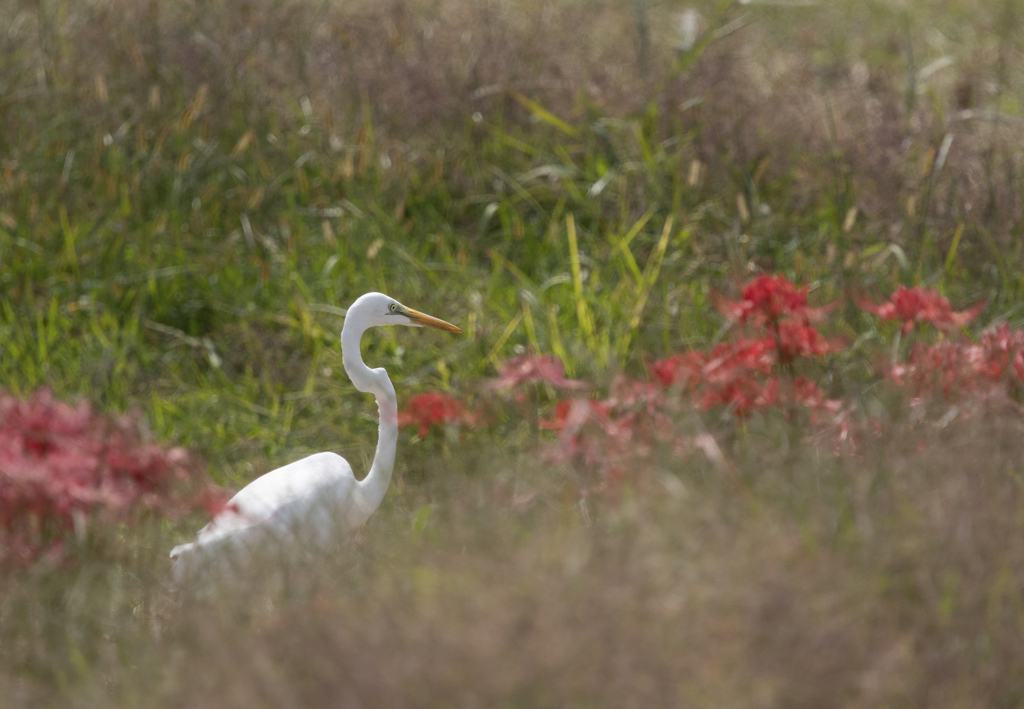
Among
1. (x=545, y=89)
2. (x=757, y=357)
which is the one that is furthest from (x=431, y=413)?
(x=545, y=89)

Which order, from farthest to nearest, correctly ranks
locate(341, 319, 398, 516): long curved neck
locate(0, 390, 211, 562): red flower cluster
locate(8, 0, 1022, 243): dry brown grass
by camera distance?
1. locate(8, 0, 1022, 243): dry brown grass
2. locate(341, 319, 398, 516): long curved neck
3. locate(0, 390, 211, 562): red flower cluster

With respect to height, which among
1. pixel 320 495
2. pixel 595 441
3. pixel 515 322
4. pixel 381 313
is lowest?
pixel 515 322

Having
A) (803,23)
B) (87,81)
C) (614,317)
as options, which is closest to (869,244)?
(614,317)

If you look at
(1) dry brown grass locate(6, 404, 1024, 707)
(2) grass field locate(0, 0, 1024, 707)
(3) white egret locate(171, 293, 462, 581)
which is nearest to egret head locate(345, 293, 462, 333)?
(3) white egret locate(171, 293, 462, 581)

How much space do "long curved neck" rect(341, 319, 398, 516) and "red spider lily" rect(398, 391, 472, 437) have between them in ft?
0.15

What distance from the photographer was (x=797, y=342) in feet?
9.55

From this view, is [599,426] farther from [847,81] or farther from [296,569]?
[847,81]

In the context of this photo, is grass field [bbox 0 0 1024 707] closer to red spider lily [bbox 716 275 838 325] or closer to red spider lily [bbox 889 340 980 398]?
red spider lily [bbox 889 340 980 398]

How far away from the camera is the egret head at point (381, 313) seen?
10.8 ft

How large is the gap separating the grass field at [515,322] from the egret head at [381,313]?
1.24 ft

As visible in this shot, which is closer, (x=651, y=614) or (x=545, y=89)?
(x=651, y=614)

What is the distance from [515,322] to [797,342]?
1563 millimetres

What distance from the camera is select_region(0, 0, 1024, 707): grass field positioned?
5.95ft

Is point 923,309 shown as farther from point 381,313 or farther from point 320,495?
point 320,495
